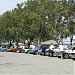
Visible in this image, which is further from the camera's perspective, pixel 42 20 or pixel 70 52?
pixel 42 20

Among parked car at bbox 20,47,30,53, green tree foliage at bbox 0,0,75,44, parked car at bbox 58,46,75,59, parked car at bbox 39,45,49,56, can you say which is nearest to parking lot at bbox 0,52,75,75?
parked car at bbox 58,46,75,59

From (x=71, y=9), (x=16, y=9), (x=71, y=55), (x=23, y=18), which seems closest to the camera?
(x=71, y=55)

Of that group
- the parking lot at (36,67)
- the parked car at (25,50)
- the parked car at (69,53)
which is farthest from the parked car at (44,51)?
the parking lot at (36,67)

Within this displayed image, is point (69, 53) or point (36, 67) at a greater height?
point (69, 53)

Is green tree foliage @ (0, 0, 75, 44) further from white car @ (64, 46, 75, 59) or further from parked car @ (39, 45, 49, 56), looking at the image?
white car @ (64, 46, 75, 59)

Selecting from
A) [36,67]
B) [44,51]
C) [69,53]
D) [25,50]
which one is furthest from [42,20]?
[36,67]

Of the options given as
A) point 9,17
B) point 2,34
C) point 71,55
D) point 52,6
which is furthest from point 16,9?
point 71,55

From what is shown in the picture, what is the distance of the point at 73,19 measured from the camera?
7312 centimetres

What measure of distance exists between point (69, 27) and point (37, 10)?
9.45 metres

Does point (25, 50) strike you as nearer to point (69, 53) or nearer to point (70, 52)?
point (69, 53)

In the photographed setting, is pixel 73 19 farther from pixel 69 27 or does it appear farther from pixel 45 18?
pixel 45 18

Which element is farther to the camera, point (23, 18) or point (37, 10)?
point (23, 18)

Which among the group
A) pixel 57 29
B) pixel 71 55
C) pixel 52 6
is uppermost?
pixel 52 6

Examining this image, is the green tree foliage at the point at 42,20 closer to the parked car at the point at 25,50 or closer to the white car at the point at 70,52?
the parked car at the point at 25,50
